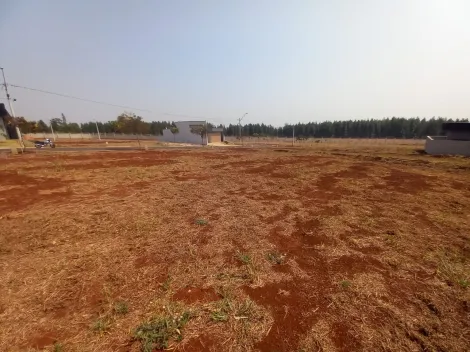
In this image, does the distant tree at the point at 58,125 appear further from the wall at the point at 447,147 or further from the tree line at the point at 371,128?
the wall at the point at 447,147

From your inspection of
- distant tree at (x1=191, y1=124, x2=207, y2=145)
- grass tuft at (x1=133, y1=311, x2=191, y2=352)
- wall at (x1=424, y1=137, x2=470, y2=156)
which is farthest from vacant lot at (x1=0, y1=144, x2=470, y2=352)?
distant tree at (x1=191, y1=124, x2=207, y2=145)

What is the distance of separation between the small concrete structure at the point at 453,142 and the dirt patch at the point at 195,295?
36.4m

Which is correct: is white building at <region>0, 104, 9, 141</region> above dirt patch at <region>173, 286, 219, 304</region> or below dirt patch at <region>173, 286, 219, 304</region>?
above

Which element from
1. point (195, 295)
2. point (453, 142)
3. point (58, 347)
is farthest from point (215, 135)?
point (58, 347)

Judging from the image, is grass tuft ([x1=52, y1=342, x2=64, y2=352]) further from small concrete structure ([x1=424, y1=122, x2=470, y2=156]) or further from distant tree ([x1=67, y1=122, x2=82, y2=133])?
distant tree ([x1=67, y1=122, x2=82, y2=133])

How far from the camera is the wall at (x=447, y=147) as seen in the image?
85.1ft

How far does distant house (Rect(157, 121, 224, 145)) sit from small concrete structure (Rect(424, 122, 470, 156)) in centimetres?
4593

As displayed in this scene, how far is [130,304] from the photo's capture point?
3.31 meters

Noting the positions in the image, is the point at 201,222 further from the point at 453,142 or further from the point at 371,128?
the point at 371,128

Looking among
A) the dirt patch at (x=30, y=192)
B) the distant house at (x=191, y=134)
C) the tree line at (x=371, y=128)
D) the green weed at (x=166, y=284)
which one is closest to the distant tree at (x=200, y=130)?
the distant house at (x=191, y=134)

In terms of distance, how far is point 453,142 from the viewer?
2653 centimetres

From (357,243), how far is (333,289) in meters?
→ 2.03

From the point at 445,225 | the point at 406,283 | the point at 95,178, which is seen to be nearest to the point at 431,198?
the point at 445,225

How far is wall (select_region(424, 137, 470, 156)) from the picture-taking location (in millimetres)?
25938
